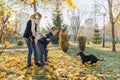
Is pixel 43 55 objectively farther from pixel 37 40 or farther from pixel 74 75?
pixel 74 75

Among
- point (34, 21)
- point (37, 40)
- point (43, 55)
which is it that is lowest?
point (43, 55)

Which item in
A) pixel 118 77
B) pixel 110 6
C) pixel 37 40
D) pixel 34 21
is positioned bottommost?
pixel 118 77

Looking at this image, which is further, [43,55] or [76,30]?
[76,30]

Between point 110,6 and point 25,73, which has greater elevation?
point 110,6

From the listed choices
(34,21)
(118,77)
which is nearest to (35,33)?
(34,21)

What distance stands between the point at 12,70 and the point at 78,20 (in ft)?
156

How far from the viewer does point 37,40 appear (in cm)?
803

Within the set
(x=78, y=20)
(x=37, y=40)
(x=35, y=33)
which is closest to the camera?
(x=35, y=33)

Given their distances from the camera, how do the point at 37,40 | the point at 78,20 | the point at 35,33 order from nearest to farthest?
1. the point at 35,33
2. the point at 37,40
3. the point at 78,20

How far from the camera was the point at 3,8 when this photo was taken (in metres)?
7.00

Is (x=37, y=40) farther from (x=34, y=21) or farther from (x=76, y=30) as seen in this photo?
(x=76, y=30)

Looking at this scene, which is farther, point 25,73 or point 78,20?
point 78,20

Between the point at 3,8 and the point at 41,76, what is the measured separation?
7.28 ft

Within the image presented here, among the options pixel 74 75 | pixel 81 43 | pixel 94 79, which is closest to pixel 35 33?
pixel 74 75
